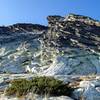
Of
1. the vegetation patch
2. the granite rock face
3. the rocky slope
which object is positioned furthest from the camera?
the granite rock face

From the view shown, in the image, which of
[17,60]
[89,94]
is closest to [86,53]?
[17,60]

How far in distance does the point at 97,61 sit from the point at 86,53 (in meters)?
2.71

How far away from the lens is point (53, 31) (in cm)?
6362

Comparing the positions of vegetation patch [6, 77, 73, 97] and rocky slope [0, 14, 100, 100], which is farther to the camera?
rocky slope [0, 14, 100, 100]

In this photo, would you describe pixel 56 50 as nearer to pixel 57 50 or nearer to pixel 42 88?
pixel 57 50

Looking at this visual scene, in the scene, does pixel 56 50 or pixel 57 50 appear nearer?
pixel 57 50

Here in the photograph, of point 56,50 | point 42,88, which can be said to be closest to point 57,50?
point 56,50

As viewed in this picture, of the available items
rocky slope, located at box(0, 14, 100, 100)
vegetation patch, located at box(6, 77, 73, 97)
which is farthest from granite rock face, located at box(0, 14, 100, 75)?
vegetation patch, located at box(6, 77, 73, 97)

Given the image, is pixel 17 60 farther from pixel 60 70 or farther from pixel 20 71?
pixel 60 70

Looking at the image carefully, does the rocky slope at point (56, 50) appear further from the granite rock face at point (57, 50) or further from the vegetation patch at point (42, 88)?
the vegetation patch at point (42, 88)

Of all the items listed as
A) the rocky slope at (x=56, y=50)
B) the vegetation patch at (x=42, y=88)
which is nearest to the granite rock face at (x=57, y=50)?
the rocky slope at (x=56, y=50)

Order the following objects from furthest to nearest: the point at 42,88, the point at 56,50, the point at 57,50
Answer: the point at 56,50 < the point at 57,50 < the point at 42,88

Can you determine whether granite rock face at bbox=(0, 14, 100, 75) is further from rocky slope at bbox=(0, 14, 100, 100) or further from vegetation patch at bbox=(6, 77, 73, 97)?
vegetation patch at bbox=(6, 77, 73, 97)

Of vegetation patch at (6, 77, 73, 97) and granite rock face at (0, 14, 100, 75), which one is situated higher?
granite rock face at (0, 14, 100, 75)
